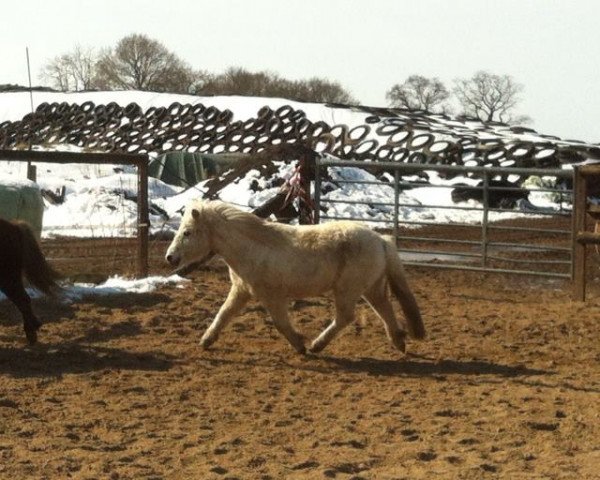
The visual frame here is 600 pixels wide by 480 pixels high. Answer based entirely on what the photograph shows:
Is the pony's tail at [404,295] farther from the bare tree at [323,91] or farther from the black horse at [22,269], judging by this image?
the bare tree at [323,91]

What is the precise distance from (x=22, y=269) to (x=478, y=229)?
14391 millimetres

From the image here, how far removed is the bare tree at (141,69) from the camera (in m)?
85.9

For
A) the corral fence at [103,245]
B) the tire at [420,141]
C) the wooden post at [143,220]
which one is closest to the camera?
the corral fence at [103,245]

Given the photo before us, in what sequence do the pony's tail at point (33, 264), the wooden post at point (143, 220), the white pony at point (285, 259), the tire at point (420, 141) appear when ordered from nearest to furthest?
the white pony at point (285, 259) < the pony's tail at point (33, 264) < the wooden post at point (143, 220) < the tire at point (420, 141)

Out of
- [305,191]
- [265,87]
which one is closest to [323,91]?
[265,87]

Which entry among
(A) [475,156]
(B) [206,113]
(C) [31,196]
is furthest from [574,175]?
(B) [206,113]

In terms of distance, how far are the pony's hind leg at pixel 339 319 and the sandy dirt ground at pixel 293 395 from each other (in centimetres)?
13

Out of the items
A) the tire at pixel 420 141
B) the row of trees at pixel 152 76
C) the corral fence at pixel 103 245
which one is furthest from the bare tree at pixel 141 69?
the corral fence at pixel 103 245

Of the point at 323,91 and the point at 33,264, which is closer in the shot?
the point at 33,264

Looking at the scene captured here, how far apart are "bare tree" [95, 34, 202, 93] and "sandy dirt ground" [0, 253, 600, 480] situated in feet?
250

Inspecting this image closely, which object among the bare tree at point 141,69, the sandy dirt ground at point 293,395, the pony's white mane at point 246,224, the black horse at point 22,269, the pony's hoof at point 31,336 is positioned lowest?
the sandy dirt ground at point 293,395

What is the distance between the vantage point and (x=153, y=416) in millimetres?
6645

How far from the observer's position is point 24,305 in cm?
920

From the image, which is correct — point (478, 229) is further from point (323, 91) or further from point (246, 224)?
point (323, 91)
